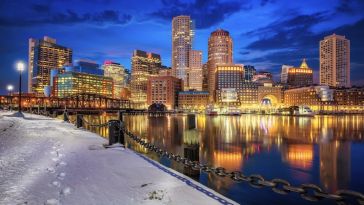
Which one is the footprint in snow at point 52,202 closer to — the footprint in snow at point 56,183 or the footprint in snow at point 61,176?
the footprint in snow at point 56,183

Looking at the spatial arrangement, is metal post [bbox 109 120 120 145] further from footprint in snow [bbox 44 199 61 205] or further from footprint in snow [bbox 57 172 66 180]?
footprint in snow [bbox 44 199 61 205]

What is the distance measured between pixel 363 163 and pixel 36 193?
1775 centimetres

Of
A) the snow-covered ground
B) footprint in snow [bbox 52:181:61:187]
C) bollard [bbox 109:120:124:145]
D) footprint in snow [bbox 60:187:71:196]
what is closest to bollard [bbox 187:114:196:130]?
the snow-covered ground

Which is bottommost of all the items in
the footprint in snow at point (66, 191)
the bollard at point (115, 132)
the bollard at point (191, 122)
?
the footprint in snow at point (66, 191)

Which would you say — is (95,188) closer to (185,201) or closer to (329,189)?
(185,201)

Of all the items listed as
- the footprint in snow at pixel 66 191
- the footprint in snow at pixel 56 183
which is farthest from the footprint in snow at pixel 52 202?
the footprint in snow at pixel 56 183

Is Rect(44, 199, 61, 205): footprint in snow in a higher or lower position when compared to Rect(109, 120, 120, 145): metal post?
lower

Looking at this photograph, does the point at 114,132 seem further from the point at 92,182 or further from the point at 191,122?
the point at 92,182

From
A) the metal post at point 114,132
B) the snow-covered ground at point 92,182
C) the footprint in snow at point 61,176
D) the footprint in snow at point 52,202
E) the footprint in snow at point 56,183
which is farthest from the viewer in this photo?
the metal post at point 114,132

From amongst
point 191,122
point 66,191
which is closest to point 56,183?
point 66,191

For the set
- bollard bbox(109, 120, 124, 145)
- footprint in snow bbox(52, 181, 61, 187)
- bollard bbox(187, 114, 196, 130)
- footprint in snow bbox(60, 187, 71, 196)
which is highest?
bollard bbox(187, 114, 196, 130)

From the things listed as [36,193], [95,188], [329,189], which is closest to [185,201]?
[95,188]

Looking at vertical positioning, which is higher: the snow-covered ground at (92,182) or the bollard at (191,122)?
the bollard at (191,122)

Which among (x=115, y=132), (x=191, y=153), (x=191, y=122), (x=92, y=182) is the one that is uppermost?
(x=191, y=122)
